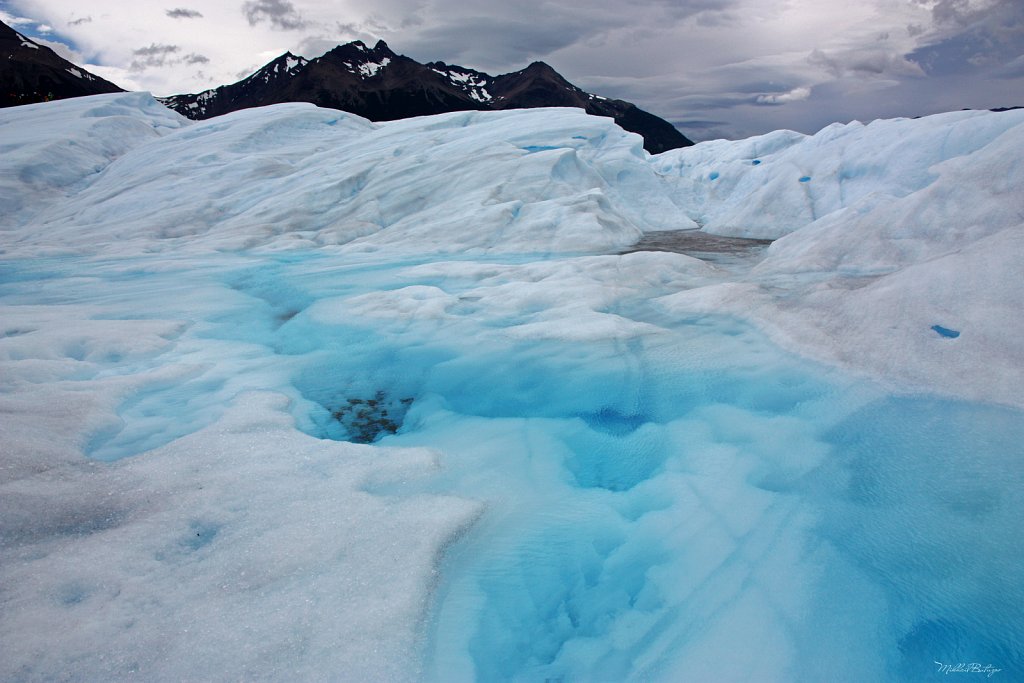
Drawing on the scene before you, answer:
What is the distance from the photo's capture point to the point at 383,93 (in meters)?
93.9

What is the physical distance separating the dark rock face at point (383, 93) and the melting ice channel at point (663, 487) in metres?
86.0

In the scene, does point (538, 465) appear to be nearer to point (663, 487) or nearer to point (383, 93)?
point (663, 487)

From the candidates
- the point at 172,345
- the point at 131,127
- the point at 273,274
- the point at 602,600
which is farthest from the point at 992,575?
the point at 131,127

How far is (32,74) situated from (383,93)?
4866 cm

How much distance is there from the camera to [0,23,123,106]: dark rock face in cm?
5618

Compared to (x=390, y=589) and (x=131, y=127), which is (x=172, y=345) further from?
(x=131, y=127)

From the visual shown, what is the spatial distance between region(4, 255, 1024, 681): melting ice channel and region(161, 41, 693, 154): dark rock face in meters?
86.0

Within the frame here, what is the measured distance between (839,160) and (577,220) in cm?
957

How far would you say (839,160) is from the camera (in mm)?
15438

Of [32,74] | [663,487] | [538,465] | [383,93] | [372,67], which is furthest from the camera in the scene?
[372,67]

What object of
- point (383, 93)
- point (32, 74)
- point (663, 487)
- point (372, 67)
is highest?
point (372, 67)

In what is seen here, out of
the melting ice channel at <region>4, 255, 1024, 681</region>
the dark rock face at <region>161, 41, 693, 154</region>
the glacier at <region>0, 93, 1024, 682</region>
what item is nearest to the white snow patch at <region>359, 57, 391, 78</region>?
the dark rock face at <region>161, 41, 693, 154</region>

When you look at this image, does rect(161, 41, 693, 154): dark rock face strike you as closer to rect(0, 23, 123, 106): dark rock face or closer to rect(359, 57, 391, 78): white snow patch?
rect(359, 57, 391, 78): white snow patch

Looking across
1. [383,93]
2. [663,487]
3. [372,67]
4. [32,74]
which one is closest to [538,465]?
[663,487]
